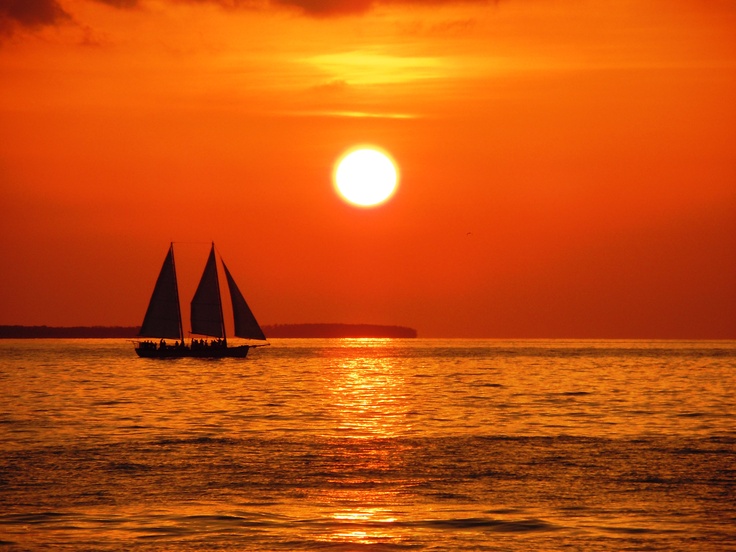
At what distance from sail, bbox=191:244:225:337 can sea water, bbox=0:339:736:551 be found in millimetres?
64893

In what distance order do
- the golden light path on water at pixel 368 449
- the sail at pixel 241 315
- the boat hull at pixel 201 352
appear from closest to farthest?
1. the golden light path on water at pixel 368 449
2. the sail at pixel 241 315
3. the boat hull at pixel 201 352

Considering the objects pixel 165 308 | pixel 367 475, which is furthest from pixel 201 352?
pixel 367 475

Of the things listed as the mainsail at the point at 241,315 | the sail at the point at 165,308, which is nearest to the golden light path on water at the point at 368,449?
the mainsail at the point at 241,315

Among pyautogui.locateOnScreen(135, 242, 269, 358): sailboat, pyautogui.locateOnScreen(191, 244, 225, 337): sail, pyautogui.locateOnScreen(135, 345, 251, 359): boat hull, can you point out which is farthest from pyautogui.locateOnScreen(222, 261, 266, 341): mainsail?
pyautogui.locateOnScreen(135, 345, 251, 359): boat hull

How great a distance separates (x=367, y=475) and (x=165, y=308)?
11524cm

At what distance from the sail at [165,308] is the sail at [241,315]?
7.35 metres

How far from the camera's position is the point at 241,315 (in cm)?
15825

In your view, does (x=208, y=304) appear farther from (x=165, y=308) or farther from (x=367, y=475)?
(x=367, y=475)

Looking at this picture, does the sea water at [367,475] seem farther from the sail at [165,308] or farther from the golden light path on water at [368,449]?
the sail at [165,308]

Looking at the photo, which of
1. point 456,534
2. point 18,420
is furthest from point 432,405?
point 456,534

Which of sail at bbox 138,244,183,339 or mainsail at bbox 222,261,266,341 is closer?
sail at bbox 138,244,183,339

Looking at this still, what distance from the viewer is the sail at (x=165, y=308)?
152 m

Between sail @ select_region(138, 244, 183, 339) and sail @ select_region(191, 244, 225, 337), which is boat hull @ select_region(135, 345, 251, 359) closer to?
sail @ select_region(138, 244, 183, 339)

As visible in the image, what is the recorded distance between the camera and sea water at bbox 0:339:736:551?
2975 centimetres
